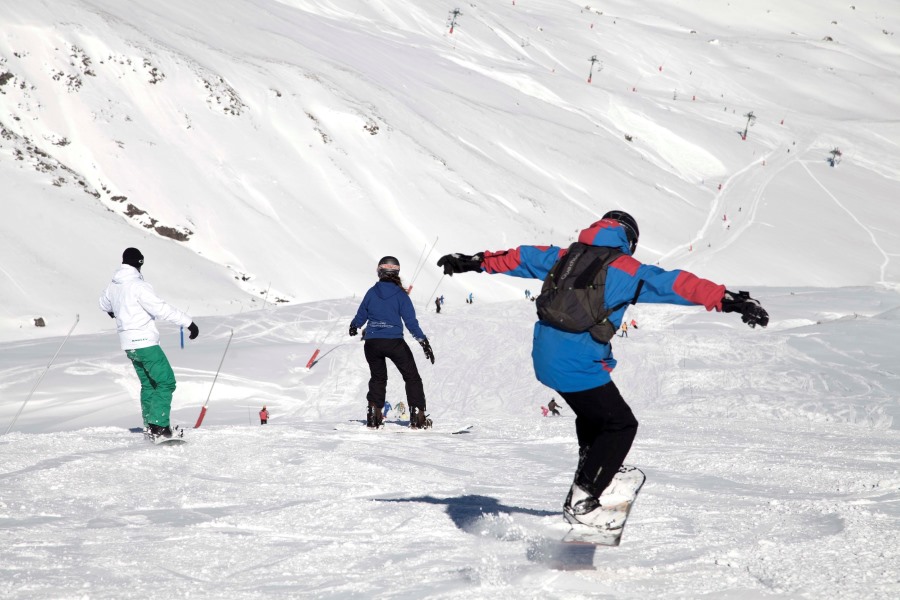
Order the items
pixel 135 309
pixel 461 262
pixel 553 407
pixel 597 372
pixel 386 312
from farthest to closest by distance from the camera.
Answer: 1. pixel 553 407
2. pixel 386 312
3. pixel 135 309
4. pixel 461 262
5. pixel 597 372

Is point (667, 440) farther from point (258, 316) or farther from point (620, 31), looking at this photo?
point (620, 31)

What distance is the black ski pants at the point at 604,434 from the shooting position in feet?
14.7

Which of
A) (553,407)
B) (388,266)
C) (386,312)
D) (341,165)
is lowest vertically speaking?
(553,407)

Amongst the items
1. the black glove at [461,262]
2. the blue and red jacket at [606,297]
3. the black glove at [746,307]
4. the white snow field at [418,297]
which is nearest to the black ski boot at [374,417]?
the white snow field at [418,297]

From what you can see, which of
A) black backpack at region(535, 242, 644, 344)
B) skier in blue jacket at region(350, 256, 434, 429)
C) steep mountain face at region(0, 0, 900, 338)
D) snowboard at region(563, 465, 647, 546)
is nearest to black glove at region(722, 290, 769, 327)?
black backpack at region(535, 242, 644, 344)

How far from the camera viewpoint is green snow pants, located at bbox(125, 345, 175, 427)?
26.7 ft

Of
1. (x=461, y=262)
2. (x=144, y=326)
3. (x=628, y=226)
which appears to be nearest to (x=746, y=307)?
(x=628, y=226)

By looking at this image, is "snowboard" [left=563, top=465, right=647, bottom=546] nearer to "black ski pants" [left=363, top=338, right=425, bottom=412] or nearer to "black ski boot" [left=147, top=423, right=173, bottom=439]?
"black ski pants" [left=363, top=338, right=425, bottom=412]

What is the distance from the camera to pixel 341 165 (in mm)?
40938

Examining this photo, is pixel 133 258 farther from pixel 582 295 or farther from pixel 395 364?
pixel 582 295

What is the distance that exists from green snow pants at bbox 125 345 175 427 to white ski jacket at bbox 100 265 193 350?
5.1 inches

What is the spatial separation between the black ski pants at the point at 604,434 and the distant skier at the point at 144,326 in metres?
4.52

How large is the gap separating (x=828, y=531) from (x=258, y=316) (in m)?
20.9

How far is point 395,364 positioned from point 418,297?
2482 centimetres
